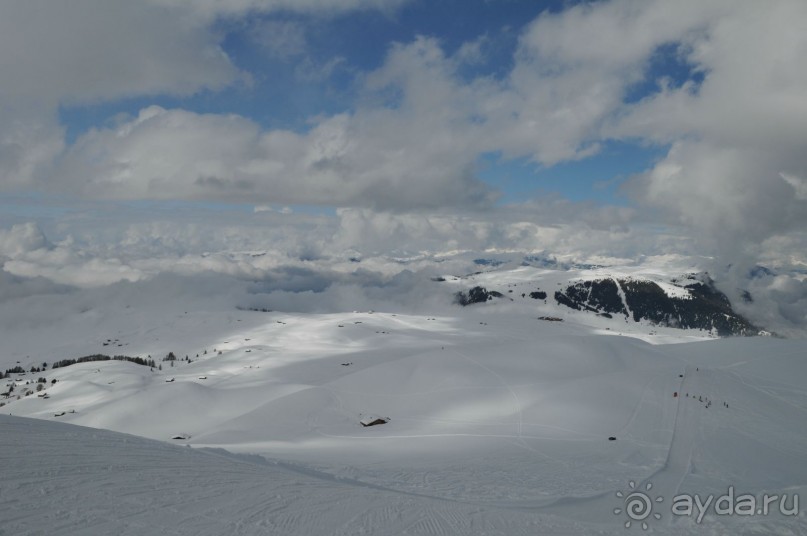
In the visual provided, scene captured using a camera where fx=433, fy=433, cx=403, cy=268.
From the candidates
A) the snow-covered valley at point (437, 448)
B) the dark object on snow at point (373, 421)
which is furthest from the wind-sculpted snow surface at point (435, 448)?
the dark object on snow at point (373, 421)

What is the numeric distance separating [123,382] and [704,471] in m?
116

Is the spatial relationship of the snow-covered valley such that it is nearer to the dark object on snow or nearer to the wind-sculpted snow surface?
the wind-sculpted snow surface

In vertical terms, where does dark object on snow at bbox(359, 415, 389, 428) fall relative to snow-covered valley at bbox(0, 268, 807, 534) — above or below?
below

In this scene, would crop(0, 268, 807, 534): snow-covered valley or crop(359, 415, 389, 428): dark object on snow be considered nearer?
crop(0, 268, 807, 534): snow-covered valley

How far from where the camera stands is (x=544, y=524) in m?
15.3

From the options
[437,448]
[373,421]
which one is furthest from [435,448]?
[373,421]

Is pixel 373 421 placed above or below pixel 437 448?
below

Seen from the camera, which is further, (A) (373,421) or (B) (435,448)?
(A) (373,421)

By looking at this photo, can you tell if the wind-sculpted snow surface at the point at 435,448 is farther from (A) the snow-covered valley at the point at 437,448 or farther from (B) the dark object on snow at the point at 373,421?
(B) the dark object on snow at the point at 373,421

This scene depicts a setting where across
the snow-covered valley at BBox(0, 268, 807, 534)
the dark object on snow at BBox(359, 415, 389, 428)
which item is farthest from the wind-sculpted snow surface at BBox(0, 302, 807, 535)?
the dark object on snow at BBox(359, 415, 389, 428)

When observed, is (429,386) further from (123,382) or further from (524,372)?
(123,382)

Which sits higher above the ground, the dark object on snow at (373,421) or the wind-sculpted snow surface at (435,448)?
the wind-sculpted snow surface at (435,448)

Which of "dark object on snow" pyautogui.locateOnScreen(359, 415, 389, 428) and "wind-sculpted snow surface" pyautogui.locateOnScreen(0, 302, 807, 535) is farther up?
"wind-sculpted snow surface" pyautogui.locateOnScreen(0, 302, 807, 535)

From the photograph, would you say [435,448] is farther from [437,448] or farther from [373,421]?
[373,421]
